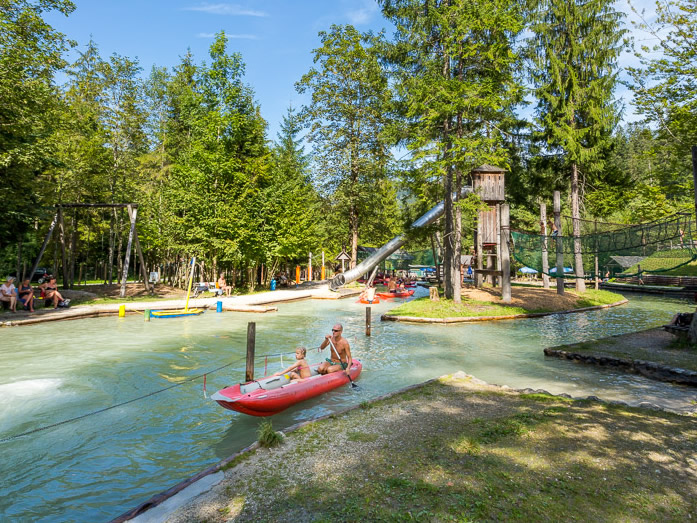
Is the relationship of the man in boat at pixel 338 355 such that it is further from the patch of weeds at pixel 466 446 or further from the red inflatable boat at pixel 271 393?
the patch of weeds at pixel 466 446

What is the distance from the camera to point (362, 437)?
19.4 feet

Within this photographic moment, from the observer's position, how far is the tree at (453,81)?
17.5 meters

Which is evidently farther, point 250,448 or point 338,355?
point 338,355

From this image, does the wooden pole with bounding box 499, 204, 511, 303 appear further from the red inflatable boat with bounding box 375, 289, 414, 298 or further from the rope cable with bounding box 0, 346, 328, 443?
the rope cable with bounding box 0, 346, 328, 443

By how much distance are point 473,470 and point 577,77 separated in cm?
2860

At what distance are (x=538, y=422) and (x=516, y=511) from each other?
255 cm

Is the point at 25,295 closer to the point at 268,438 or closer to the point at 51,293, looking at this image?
the point at 51,293

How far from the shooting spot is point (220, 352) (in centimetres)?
1322

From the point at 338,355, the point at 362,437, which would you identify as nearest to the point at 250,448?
the point at 362,437

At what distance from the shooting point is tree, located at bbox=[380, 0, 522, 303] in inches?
689

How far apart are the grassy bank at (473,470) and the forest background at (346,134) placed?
13.2 metres

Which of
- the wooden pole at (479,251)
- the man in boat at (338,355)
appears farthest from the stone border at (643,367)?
the wooden pole at (479,251)

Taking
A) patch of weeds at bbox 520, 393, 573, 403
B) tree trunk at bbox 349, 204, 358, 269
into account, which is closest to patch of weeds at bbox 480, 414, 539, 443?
patch of weeds at bbox 520, 393, 573, 403

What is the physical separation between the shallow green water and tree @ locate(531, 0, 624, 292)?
11195 mm
